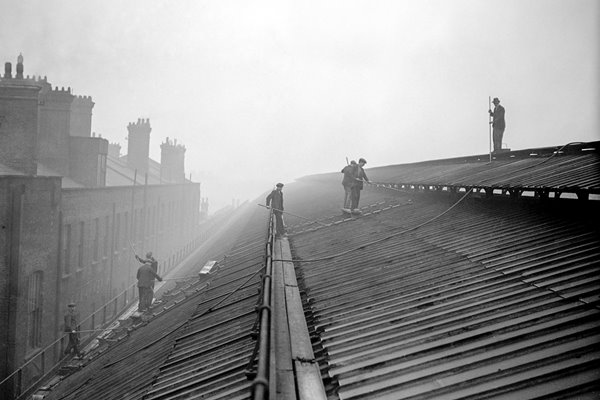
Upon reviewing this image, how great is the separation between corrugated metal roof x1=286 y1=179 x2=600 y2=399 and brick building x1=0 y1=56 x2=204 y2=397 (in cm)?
974

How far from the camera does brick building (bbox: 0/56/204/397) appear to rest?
12.5 metres

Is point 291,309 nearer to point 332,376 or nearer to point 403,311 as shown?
point 403,311

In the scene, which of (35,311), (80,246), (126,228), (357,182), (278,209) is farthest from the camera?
(126,228)

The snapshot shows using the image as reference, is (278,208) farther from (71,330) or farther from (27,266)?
(27,266)

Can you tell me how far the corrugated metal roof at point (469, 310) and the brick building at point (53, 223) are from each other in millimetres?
9742

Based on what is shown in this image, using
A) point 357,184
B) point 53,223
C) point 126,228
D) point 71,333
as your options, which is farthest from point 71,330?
point 126,228

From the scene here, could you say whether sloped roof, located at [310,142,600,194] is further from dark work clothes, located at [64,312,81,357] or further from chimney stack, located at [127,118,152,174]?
chimney stack, located at [127,118,152,174]

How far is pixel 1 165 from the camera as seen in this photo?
1451cm

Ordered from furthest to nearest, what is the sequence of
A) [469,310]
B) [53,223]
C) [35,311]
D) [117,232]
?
[117,232] < [53,223] < [35,311] < [469,310]

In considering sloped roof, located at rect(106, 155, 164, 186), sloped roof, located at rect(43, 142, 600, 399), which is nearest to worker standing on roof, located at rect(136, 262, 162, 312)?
sloped roof, located at rect(43, 142, 600, 399)

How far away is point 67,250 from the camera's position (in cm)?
1691

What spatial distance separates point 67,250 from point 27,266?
3.83 metres

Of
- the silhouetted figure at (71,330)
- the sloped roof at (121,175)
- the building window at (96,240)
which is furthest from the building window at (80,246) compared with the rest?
the sloped roof at (121,175)

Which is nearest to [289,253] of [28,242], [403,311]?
[403,311]
